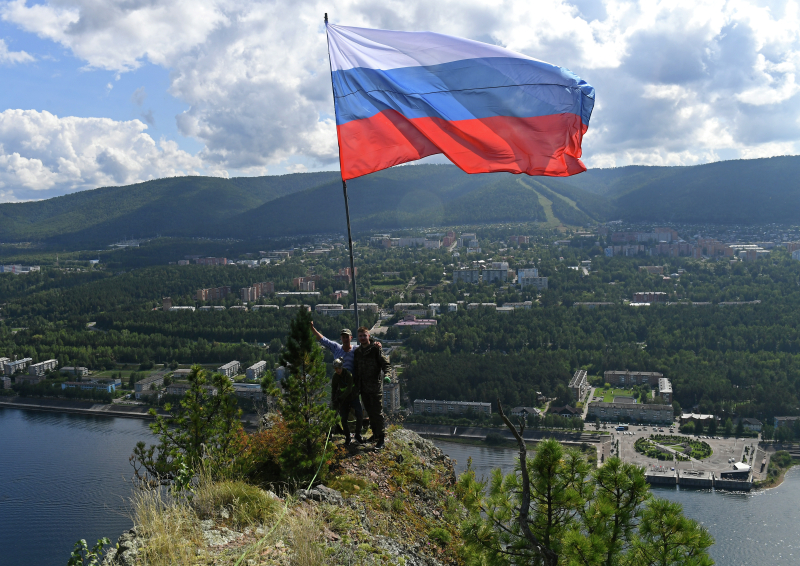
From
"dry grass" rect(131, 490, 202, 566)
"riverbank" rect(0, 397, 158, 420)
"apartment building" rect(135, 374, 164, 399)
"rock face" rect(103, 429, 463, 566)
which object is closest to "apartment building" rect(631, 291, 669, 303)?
"apartment building" rect(135, 374, 164, 399)

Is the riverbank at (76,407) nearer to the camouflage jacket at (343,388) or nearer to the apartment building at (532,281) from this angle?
the camouflage jacket at (343,388)

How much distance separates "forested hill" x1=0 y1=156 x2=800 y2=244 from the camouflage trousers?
107 meters

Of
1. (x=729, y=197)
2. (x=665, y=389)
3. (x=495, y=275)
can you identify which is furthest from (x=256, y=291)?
(x=729, y=197)

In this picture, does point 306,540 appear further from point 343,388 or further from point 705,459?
point 705,459

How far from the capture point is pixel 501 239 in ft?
313

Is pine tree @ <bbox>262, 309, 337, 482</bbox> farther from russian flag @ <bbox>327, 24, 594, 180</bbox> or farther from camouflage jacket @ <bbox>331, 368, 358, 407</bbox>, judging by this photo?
russian flag @ <bbox>327, 24, 594, 180</bbox>

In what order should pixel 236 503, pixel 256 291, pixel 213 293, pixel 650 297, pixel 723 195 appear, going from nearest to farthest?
pixel 236 503
pixel 650 297
pixel 256 291
pixel 213 293
pixel 723 195

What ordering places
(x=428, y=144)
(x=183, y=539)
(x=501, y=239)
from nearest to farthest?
(x=183, y=539) → (x=428, y=144) → (x=501, y=239)

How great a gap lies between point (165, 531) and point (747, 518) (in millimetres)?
19436

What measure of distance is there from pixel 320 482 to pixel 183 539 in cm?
159

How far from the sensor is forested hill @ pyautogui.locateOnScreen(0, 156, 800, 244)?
10612cm

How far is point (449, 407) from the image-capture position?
90.5ft

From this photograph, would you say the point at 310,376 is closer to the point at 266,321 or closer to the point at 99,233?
the point at 266,321

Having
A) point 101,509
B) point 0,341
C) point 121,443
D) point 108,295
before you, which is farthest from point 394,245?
point 101,509
